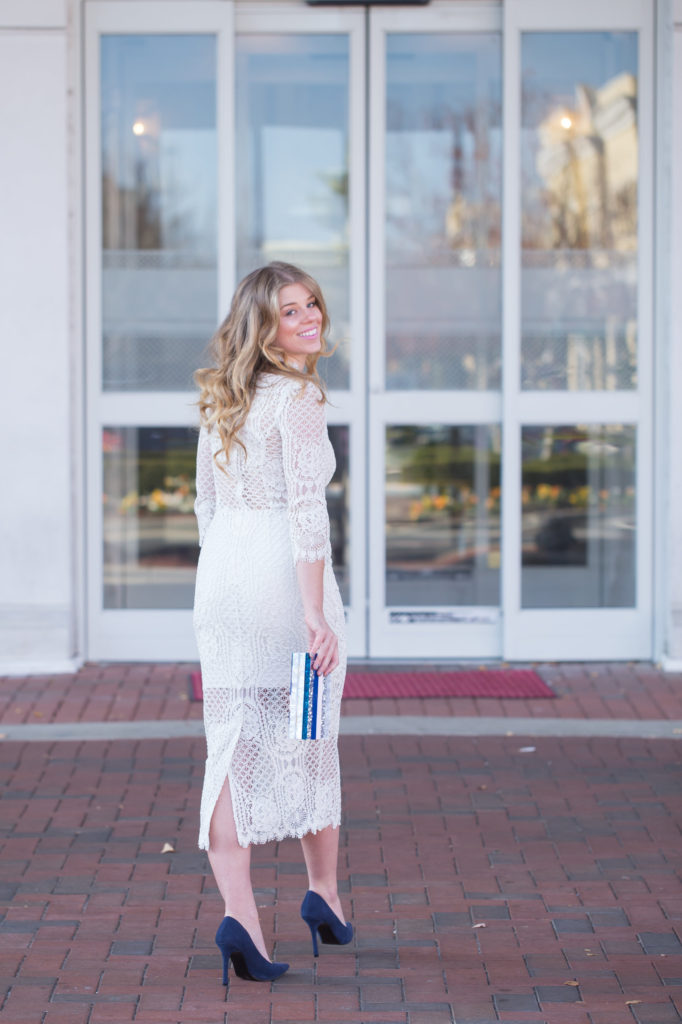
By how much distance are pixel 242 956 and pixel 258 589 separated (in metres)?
0.91

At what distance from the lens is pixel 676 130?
717 centimetres

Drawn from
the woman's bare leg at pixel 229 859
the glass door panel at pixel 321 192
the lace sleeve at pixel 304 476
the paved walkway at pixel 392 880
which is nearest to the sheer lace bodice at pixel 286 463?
the lace sleeve at pixel 304 476

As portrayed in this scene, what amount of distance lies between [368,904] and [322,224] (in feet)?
14.6

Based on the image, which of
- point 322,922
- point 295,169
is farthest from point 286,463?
point 295,169

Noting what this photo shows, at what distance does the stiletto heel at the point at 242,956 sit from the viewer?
340 cm

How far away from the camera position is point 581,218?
7555 mm

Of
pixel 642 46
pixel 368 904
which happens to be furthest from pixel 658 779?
pixel 642 46

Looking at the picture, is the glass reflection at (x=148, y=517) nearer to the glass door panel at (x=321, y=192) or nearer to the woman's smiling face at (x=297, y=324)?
the glass door panel at (x=321, y=192)

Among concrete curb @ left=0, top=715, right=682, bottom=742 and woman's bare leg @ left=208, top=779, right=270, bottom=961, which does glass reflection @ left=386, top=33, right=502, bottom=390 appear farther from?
woman's bare leg @ left=208, top=779, right=270, bottom=961

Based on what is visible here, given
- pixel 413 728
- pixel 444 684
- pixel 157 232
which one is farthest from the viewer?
pixel 157 232

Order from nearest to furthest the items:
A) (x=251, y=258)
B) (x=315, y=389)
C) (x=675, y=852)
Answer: (x=315, y=389)
(x=675, y=852)
(x=251, y=258)

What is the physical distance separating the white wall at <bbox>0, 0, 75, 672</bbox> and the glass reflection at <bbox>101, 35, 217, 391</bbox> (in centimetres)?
38

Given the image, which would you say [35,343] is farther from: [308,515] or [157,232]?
[308,515]

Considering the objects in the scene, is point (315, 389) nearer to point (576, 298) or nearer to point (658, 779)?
point (658, 779)
